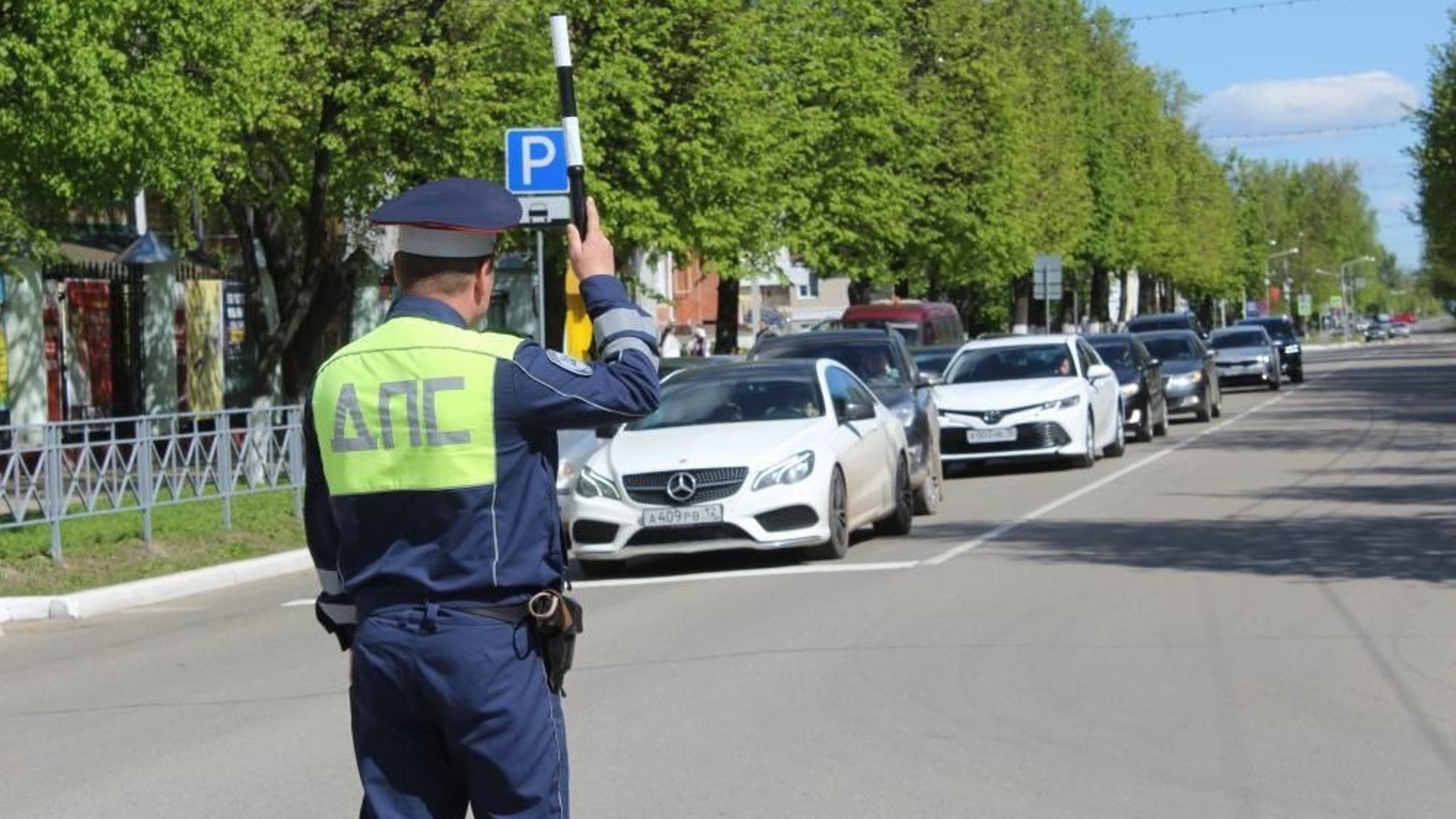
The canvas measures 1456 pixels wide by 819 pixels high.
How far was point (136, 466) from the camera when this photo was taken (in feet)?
59.4

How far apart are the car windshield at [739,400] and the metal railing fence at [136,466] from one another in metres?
3.40

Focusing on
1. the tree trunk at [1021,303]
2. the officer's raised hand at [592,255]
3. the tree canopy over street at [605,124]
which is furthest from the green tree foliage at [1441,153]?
the officer's raised hand at [592,255]

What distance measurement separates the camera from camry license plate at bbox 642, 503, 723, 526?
51.9 ft

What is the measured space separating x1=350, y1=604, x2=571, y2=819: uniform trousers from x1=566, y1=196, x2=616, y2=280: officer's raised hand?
78 centimetres

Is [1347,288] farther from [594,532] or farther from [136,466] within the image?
[594,532]

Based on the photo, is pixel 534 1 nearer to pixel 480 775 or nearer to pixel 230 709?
pixel 230 709

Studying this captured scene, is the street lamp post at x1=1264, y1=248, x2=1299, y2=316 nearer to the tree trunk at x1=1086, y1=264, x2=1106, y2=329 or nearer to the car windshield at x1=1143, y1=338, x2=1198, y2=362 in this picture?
the tree trunk at x1=1086, y1=264, x2=1106, y2=329

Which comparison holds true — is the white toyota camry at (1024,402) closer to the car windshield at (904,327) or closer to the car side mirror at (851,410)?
the car side mirror at (851,410)

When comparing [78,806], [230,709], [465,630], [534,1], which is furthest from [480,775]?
[534,1]

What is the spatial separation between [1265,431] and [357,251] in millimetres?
14042

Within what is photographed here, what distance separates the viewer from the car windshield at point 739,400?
17281 mm

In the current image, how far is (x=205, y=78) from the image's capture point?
20.8 metres

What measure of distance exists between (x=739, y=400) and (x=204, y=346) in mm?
22654

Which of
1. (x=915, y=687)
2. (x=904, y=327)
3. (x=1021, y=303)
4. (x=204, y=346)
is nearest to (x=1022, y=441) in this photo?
(x=904, y=327)
